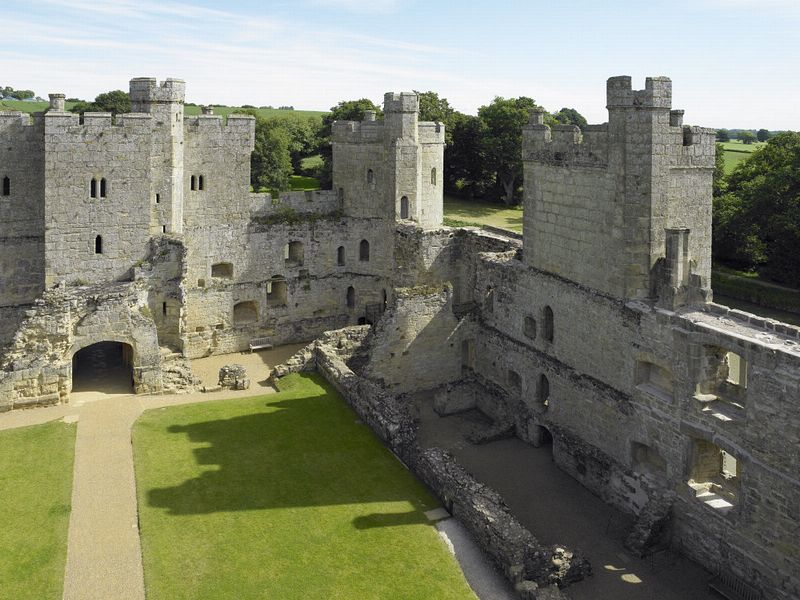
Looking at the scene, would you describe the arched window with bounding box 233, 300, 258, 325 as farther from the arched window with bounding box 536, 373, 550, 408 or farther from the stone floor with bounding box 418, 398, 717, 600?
the arched window with bounding box 536, 373, 550, 408

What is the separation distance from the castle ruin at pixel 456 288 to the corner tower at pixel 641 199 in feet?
0.19

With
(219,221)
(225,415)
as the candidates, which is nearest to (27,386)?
(225,415)

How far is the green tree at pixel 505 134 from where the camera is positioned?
6144 cm

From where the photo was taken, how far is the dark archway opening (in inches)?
1102

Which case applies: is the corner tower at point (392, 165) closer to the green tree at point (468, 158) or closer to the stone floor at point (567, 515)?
the stone floor at point (567, 515)

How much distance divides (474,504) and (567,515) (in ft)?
12.0

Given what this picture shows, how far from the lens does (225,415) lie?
1009 inches

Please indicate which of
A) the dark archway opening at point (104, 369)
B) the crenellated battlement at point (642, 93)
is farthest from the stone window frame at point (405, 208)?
the crenellated battlement at point (642, 93)

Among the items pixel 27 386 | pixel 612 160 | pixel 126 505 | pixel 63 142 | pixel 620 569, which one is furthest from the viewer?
pixel 63 142

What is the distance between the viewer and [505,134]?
61625mm

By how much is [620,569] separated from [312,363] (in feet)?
48.3

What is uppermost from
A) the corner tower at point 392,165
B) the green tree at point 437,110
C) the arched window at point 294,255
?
the green tree at point 437,110

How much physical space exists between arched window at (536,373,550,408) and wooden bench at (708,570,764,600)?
8.14 meters

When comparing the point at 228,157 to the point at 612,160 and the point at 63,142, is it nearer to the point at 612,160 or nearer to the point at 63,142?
the point at 63,142
